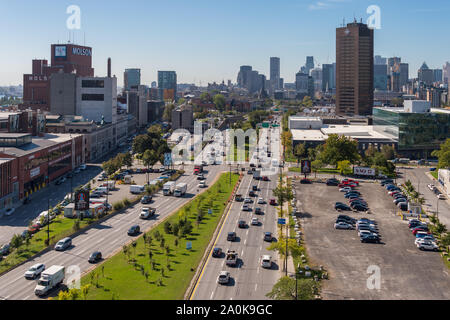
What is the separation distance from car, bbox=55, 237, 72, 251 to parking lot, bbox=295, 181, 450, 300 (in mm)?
16973

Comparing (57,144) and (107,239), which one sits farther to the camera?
(57,144)

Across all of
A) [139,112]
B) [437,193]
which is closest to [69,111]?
[139,112]

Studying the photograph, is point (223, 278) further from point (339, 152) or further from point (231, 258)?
point (339, 152)

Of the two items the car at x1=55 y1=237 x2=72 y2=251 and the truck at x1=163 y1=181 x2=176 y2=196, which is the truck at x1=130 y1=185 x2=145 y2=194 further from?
the car at x1=55 y1=237 x2=72 y2=251

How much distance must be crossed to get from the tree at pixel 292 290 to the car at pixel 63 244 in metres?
16.0

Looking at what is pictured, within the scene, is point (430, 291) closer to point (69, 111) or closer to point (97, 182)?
point (97, 182)

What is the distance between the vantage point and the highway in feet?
81.1

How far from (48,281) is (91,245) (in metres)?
8.37

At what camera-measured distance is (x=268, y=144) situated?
95.1 m

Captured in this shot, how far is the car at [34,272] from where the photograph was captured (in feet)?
84.8

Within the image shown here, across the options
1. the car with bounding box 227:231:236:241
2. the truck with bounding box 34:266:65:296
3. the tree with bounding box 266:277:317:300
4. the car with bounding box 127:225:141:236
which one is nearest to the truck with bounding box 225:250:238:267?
the car with bounding box 227:231:236:241

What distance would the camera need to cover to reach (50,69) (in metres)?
124

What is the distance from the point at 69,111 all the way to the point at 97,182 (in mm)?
38890

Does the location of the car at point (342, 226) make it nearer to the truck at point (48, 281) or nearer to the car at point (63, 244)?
the car at point (63, 244)
